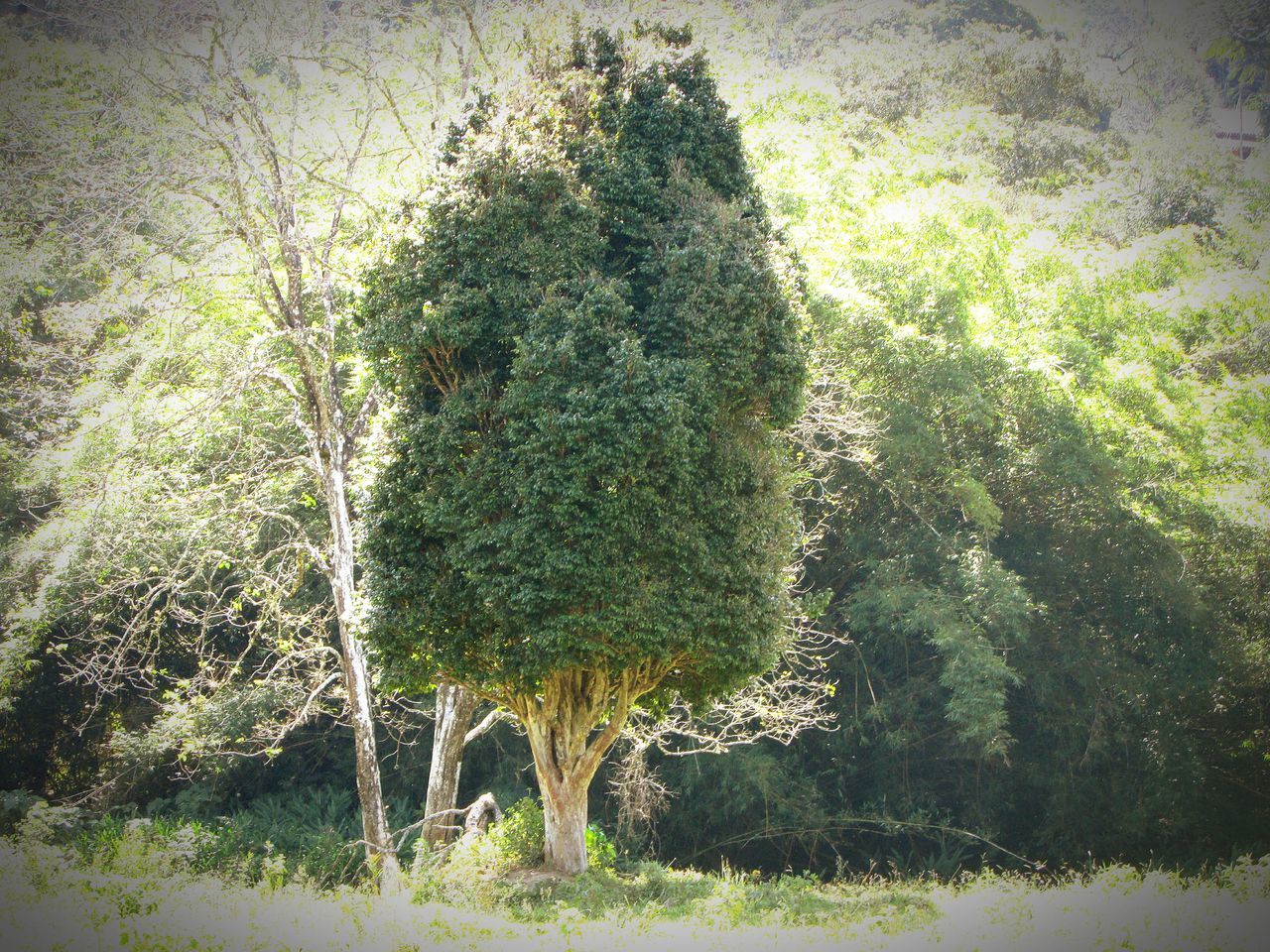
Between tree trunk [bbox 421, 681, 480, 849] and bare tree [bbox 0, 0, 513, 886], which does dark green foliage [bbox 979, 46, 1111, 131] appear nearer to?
bare tree [bbox 0, 0, 513, 886]

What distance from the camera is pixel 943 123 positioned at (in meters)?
29.0

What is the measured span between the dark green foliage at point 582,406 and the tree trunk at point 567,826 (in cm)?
140

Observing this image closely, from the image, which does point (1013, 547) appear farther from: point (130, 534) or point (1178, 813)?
point (130, 534)

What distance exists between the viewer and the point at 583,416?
827cm

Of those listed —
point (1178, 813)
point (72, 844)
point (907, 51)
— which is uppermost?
point (907, 51)

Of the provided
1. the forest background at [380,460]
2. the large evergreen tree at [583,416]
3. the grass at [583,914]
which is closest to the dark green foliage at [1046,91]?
the forest background at [380,460]

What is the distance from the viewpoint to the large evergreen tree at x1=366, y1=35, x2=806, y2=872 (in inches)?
330

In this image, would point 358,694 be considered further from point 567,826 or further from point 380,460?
point 380,460

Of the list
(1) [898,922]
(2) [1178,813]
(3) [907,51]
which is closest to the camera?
(1) [898,922]

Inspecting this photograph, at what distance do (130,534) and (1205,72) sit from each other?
29.9 m

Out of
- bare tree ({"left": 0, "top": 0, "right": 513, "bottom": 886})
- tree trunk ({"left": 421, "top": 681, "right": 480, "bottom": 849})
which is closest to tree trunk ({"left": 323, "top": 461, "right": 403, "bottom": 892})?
bare tree ({"left": 0, "top": 0, "right": 513, "bottom": 886})

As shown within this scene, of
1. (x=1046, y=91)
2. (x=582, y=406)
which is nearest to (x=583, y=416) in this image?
(x=582, y=406)

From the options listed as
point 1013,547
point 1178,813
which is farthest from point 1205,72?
point 1178,813

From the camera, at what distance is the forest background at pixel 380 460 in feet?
37.0
